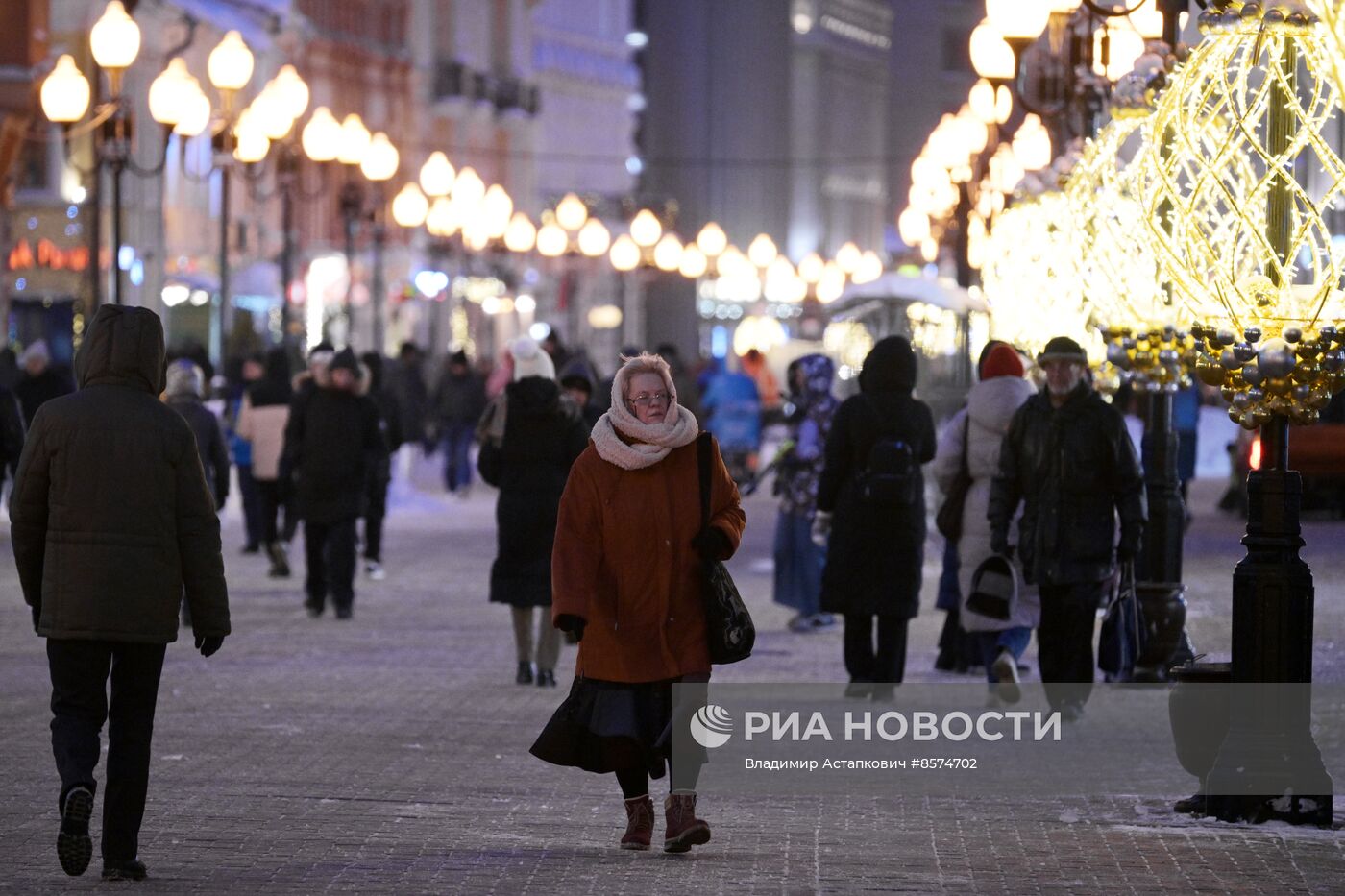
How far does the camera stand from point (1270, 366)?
9398mm

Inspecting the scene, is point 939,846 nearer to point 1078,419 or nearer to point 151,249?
point 1078,419

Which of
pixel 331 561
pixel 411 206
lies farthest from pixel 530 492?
pixel 411 206

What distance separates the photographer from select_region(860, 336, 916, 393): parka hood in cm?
1347

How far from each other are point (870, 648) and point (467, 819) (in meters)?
4.08

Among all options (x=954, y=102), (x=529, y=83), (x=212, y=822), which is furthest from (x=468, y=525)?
(x=954, y=102)

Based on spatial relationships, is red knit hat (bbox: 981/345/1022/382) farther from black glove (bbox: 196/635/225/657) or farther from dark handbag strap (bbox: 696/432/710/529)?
black glove (bbox: 196/635/225/657)

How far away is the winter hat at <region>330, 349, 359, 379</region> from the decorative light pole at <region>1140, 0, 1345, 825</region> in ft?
28.9

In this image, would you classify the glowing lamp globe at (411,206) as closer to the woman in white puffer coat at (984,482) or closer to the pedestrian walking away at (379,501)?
the pedestrian walking away at (379,501)

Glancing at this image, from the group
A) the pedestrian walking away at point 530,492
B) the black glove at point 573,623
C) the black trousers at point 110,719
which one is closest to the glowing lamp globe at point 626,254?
the pedestrian walking away at point 530,492

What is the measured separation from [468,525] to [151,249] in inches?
735

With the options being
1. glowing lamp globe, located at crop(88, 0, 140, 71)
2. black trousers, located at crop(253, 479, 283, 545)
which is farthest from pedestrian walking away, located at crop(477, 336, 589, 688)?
glowing lamp globe, located at crop(88, 0, 140, 71)

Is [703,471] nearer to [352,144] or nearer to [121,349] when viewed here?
[121,349]

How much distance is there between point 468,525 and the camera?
27.8 m

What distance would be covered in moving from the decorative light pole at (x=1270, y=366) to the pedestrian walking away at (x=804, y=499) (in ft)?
24.2
